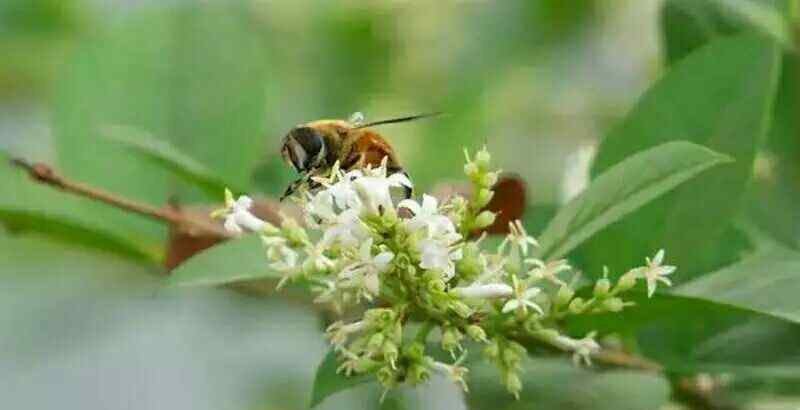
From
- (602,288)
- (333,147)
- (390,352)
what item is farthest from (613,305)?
(333,147)

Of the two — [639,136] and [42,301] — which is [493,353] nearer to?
[639,136]

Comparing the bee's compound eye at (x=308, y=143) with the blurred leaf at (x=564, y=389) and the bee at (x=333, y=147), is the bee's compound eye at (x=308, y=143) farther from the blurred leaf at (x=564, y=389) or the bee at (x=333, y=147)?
the blurred leaf at (x=564, y=389)

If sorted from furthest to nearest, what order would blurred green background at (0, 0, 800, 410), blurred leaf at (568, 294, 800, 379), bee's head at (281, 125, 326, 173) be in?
blurred green background at (0, 0, 800, 410) < bee's head at (281, 125, 326, 173) < blurred leaf at (568, 294, 800, 379)

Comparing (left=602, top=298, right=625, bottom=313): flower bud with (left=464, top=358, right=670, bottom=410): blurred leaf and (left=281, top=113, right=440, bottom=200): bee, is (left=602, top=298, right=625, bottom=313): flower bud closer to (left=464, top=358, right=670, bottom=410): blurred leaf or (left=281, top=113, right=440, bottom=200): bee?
(left=464, top=358, right=670, bottom=410): blurred leaf

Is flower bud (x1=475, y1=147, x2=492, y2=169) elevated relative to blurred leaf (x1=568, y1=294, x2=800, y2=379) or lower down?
elevated

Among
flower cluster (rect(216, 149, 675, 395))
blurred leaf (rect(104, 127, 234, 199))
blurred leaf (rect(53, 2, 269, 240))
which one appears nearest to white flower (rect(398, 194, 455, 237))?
flower cluster (rect(216, 149, 675, 395))

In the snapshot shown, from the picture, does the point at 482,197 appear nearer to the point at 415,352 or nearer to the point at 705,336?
Answer: the point at 415,352
